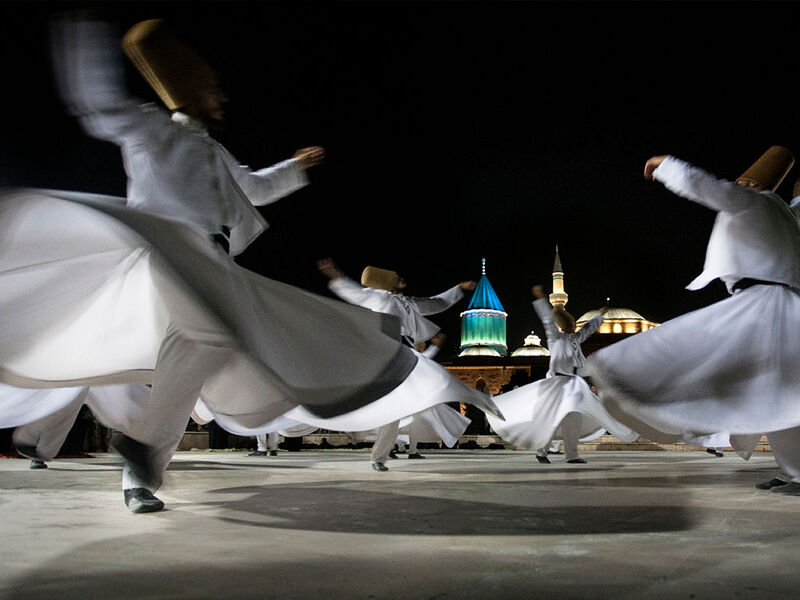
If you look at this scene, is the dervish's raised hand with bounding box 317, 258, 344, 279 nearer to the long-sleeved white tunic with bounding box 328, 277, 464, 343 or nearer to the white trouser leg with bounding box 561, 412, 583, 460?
the long-sleeved white tunic with bounding box 328, 277, 464, 343

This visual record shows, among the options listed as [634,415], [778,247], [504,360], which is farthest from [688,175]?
[504,360]

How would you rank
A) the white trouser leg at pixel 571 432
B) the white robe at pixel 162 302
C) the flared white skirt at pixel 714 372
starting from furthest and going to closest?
1. the white trouser leg at pixel 571 432
2. the flared white skirt at pixel 714 372
3. the white robe at pixel 162 302

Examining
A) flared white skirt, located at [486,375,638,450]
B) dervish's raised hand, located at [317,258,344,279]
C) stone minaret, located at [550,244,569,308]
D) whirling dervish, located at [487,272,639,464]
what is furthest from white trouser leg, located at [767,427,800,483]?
stone minaret, located at [550,244,569,308]

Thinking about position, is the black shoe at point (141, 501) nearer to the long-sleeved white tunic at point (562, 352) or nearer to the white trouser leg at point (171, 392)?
the white trouser leg at point (171, 392)

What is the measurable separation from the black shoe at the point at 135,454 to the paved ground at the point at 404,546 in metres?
0.18

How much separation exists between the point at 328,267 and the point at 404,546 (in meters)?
4.83

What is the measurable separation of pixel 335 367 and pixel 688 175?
2.42 m

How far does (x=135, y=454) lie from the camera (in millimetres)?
2877

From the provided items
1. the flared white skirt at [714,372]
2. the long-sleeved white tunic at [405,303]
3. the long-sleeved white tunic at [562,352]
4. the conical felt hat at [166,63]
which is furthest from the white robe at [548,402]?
the conical felt hat at [166,63]

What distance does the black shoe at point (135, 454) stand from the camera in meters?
2.87

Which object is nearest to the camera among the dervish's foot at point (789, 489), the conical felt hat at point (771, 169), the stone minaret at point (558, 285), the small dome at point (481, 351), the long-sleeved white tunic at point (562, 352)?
the dervish's foot at point (789, 489)

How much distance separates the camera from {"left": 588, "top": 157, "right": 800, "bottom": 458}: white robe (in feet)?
12.0

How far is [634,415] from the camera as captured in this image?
12.2 ft

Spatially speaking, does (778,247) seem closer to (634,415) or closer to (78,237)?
(634,415)
